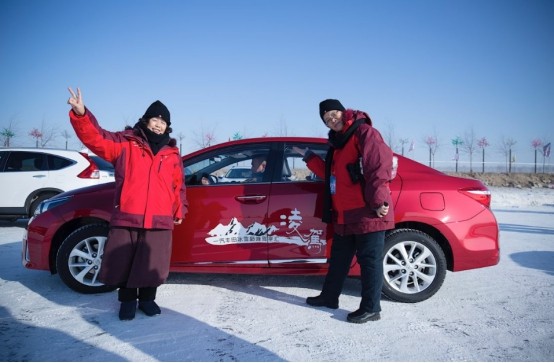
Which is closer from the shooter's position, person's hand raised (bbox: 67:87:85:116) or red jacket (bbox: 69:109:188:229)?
person's hand raised (bbox: 67:87:85:116)

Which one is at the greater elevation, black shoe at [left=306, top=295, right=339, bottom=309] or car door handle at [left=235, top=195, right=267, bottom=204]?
car door handle at [left=235, top=195, right=267, bottom=204]

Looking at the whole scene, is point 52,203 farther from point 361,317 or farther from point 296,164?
point 361,317

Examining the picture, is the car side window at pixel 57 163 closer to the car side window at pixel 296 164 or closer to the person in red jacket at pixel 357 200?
the car side window at pixel 296 164

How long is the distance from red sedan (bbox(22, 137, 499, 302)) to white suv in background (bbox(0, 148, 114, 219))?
362 centimetres

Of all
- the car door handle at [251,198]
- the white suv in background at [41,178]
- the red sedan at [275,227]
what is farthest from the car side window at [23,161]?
the car door handle at [251,198]

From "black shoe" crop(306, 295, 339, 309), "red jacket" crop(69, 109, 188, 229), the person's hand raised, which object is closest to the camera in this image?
the person's hand raised

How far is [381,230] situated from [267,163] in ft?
4.18

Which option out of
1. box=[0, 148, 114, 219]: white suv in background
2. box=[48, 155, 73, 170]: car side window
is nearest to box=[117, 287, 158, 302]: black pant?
box=[0, 148, 114, 219]: white suv in background

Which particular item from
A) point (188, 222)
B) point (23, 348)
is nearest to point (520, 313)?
point (188, 222)

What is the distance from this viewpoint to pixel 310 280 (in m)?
4.18

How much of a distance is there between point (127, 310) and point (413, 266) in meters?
2.51

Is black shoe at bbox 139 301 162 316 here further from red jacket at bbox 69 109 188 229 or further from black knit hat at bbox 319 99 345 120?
black knit hat at bbox 319 99 345 120

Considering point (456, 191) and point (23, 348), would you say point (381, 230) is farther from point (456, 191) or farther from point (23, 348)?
point (23, 348)

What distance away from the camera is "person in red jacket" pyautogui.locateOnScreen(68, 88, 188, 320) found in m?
2.86
